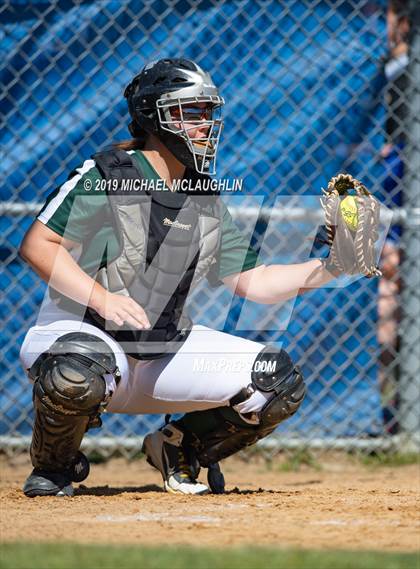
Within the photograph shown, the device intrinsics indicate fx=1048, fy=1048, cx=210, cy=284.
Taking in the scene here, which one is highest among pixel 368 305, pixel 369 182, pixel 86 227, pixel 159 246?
pixel 86 227

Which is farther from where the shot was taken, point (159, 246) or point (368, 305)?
point (368, 305)

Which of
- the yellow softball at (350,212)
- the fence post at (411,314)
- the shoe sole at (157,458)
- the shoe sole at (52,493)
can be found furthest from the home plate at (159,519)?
the fence post at (411,314)

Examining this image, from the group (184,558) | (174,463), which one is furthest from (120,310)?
(184,558)

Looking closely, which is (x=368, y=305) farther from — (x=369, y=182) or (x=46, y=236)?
(x=46, y=236)

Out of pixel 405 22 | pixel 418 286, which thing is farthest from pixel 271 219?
pixel 405 22

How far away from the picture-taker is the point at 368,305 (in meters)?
5.36

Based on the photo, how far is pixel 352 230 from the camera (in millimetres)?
3592

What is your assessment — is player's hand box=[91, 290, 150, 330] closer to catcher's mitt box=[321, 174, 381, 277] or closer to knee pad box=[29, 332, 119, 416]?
knee pad box=[29, 332, 119, 416]

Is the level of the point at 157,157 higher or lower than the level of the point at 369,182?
higher

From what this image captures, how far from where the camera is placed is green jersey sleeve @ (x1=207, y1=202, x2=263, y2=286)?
3986 millimetres

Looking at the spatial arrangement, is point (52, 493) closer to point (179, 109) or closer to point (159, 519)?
point (159, 519)

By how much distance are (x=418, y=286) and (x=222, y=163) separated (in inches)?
46.3

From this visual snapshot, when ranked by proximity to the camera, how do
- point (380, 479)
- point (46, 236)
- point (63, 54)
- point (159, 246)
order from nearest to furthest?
point (46, 236) → point (159, 246) → point (380, 479) → point (63, 54)

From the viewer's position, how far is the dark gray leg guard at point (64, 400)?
11.1 ft
